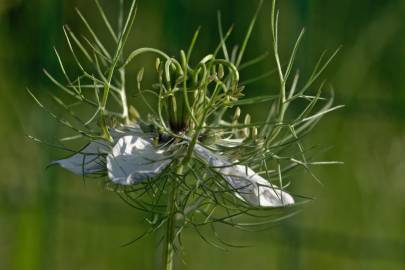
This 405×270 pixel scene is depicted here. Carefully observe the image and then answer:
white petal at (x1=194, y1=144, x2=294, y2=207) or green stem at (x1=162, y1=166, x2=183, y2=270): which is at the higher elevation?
white petal at (x1=194, y1=144, x2=294, y2=207)

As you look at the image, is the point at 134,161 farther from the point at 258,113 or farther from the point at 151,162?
the point at 258,113

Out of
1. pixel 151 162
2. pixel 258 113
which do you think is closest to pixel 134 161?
pixel 151 162

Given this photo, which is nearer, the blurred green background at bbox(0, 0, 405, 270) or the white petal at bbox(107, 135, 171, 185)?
the white petal at bbox(107, 135, 171, 185)

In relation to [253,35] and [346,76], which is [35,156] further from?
[346,76]

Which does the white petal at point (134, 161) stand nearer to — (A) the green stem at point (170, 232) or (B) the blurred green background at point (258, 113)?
(A) the green stem at point (170, 232)

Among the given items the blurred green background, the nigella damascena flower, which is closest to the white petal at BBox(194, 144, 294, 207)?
the nigella damascena flower

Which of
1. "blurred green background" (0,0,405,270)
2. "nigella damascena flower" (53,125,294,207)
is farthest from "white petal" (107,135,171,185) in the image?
"blurred green background" (0,0,405,270)

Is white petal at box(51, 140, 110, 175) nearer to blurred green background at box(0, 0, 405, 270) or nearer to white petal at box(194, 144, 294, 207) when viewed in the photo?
white petal at box(194, 144, 294, 207)

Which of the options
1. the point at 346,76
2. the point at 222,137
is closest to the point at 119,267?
the point at 346,76
